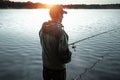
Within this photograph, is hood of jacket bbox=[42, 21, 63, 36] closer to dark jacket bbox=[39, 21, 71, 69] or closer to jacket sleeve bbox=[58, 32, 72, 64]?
dark jacket bbox=[39, 21, 71, 69]

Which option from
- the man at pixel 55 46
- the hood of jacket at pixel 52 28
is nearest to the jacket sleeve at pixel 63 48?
→ the man at pixel 55 46

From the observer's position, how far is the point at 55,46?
15.2 feet

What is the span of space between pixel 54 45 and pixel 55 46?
0.11ft

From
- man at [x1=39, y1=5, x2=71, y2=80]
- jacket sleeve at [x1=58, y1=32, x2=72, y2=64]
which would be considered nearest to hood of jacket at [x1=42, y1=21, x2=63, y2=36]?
man at [x1=39, y1=5, x2=71, y2=80]

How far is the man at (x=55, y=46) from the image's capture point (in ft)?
14.8

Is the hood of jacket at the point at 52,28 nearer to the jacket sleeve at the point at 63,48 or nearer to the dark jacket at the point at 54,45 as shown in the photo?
the dark jacket at the point at 54,45

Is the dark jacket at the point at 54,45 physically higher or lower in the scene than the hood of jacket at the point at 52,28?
lower

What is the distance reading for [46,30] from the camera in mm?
4621

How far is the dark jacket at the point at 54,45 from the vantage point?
4484 millimetres

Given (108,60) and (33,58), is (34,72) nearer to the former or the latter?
(33,58)

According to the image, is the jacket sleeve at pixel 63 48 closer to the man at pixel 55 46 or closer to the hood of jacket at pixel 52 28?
the man at pixel 55 46

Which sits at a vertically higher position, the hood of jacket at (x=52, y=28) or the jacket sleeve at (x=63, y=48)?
the hood of jacket at (x=52, y=28)

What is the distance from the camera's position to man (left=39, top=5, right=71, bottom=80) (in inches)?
177

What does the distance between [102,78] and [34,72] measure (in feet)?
12.0
